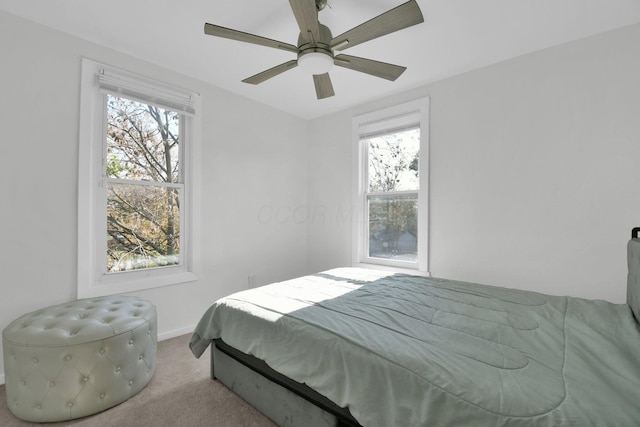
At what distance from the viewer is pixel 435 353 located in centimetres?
115

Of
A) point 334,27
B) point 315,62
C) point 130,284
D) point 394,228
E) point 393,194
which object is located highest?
point 334,27

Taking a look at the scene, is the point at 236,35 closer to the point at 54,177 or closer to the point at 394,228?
the point at 54,177

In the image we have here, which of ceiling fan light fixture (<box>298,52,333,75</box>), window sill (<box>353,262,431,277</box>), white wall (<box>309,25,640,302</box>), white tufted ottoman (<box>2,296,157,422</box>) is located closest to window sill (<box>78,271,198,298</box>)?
white tufted ottoman (<box>2,296,157,422</box>)

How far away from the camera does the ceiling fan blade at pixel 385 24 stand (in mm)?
1383

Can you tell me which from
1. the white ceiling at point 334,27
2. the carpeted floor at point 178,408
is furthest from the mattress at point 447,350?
the white ceiling at point 334,27

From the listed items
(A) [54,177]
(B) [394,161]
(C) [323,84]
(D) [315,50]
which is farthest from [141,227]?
(B) [394,161]

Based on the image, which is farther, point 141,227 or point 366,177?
point 366,177

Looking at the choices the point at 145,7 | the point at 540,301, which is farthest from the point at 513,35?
the point at 145,7

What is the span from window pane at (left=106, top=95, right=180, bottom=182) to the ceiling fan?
4.35 ft

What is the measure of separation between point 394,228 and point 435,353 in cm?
225

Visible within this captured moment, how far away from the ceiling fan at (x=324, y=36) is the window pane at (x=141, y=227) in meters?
1.55

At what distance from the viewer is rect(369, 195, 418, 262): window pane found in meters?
3.18

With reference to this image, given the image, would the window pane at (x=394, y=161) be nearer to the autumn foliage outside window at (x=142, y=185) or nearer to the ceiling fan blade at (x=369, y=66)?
the ceiling fan blade at (x=369, y=66)

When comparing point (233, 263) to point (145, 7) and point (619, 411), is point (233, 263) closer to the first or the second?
point (145, 7)
